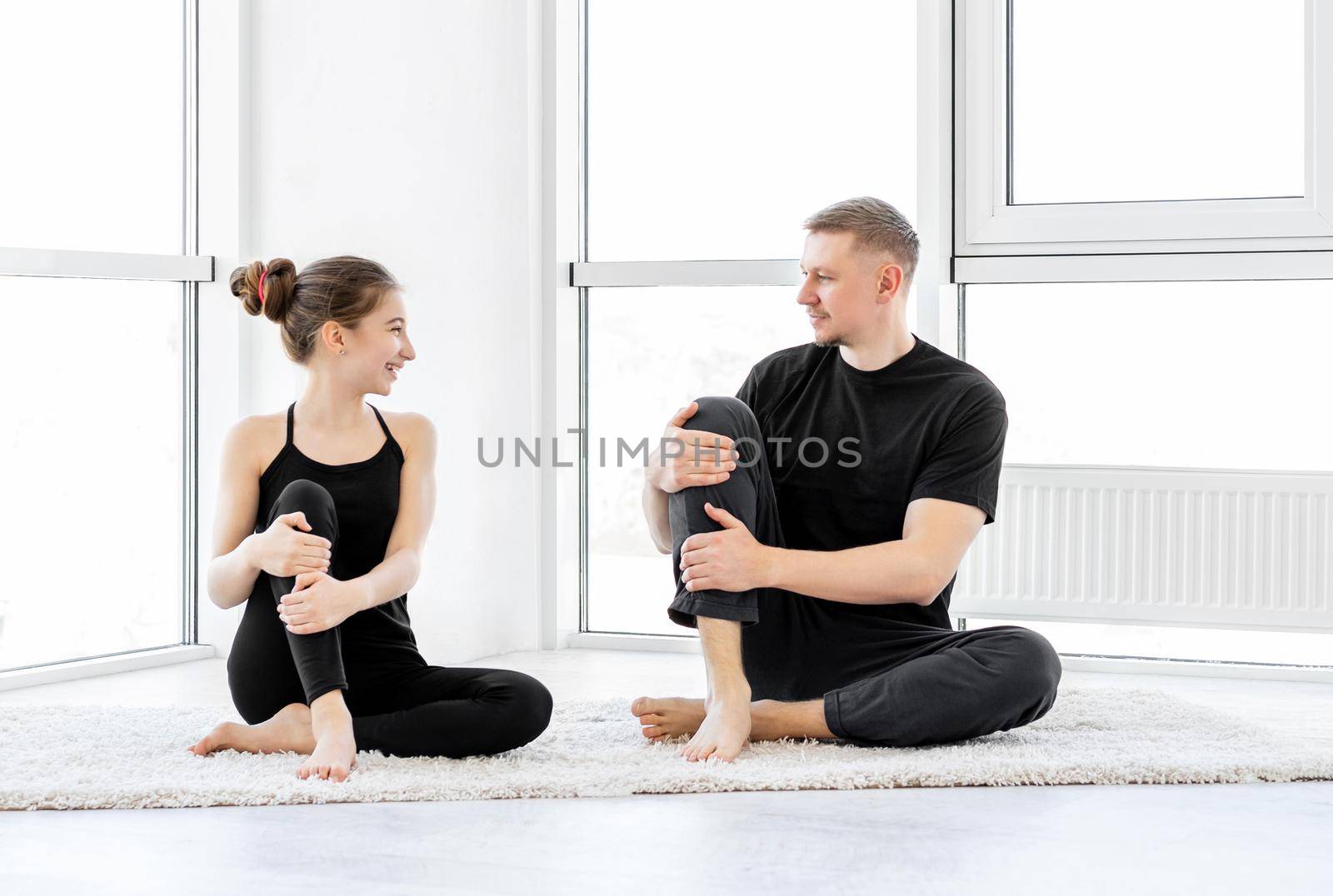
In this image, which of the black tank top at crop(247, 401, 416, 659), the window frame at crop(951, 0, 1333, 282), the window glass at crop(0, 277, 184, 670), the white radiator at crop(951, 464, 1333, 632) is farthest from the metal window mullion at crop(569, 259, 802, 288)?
the black tank top at crop(247, 401, 416, 659)

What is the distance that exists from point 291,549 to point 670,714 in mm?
681

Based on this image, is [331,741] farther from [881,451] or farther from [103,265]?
[103,265]

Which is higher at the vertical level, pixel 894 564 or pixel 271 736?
pixel 894 564

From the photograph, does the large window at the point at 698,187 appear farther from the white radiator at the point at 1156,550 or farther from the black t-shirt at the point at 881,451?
the black t-shirt at the point at 881,451

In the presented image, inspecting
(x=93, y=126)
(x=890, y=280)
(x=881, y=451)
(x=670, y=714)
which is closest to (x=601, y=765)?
(x=670, y=714)

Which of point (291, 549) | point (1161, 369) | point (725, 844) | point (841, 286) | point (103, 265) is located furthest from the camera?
point (1161, 369)

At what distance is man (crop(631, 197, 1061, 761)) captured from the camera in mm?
2119

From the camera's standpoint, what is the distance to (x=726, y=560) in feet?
6.78

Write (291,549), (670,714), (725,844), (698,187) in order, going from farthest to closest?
(698,187), (670,714), (291,549), (725,844)

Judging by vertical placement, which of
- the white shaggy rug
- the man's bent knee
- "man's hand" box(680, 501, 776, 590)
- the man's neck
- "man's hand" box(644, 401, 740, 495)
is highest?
the man's neck

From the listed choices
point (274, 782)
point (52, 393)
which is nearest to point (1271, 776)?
point (274, 782)

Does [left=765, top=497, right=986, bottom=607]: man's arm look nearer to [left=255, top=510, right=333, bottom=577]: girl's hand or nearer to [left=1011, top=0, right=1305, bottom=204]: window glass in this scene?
[left=255, top=510, right=333, bottom=577]: girl's hand

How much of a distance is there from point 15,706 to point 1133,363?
258 cm

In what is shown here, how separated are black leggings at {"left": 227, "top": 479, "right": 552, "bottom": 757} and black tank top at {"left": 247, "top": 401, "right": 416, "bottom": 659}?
0.14 ft
